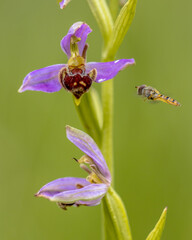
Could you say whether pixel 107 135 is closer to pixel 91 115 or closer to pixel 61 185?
pixel 91 115

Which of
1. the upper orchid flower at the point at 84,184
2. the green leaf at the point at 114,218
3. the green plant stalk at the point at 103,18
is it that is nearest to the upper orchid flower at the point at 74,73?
the green plant stalk at the point at 103,18

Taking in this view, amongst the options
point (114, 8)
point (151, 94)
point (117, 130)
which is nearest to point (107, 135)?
point (151, 94)

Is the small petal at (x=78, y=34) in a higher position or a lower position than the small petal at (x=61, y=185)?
higher

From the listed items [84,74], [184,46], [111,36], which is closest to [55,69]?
[84,74]

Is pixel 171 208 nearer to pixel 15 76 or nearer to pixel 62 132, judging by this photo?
pixel 62 132

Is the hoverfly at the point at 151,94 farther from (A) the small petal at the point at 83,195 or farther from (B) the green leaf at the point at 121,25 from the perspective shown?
(A) the small petal at the point at 83,195

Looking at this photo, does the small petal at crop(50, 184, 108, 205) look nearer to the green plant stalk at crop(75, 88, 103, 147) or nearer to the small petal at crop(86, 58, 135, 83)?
the green plant stalk at crop(75, 88, 103, 147)
